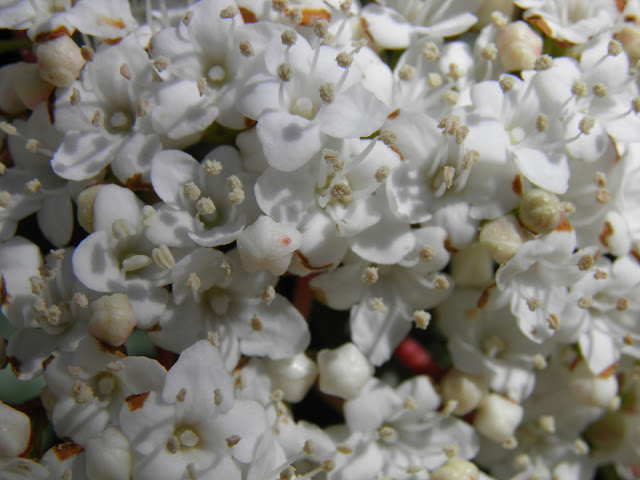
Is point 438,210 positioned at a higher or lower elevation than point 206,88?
lower

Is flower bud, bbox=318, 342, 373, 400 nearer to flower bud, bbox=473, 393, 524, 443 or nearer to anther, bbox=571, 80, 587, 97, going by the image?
flower bud, bbox=473, 393, 524, 443

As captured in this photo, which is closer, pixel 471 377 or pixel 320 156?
pixel 320 156

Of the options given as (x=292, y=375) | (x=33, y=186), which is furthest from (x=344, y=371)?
(x=33, y=186)

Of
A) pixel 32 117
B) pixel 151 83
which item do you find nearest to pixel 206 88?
pixel 151 83

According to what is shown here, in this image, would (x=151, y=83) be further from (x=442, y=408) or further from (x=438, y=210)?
(x=442, y=408)

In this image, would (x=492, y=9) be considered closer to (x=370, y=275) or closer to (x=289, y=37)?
(x=289, y=37)

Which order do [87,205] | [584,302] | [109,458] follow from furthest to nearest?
[584,302] < [87,205] < [109,458]

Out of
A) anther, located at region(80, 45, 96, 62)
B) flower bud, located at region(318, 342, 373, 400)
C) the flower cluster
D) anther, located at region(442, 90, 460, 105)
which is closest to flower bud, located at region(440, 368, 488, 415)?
the flower cluster

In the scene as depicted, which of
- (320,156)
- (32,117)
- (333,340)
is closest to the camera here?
(320,156)
